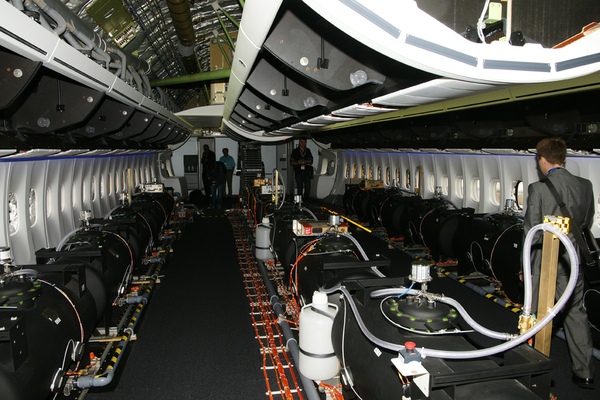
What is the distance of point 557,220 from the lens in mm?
2180

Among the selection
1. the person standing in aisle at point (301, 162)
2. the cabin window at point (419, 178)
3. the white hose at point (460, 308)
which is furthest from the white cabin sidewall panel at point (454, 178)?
the white hose at point (460, 308)

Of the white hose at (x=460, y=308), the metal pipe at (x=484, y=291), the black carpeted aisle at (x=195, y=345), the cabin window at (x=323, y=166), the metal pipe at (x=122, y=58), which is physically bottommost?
the black carpeted aisle at (x=195, y=345)

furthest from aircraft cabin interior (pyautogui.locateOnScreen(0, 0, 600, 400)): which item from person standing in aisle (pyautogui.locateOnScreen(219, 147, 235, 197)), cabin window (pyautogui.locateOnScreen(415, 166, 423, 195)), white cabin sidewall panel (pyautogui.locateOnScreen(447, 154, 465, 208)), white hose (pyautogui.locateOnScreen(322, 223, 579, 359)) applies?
person standing in aisle (pyautogui.locateOnScreen(219, 147, 235, 197))

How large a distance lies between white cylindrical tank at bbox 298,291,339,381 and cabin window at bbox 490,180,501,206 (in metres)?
6.78

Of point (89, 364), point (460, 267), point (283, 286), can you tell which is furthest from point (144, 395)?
point (460, 267)

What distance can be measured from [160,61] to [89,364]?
8849 mm

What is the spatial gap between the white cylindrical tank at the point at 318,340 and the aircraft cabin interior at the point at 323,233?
21 mm

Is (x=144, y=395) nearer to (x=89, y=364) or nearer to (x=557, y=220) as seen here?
(x=89, y=364)

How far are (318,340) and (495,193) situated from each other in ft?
23.1

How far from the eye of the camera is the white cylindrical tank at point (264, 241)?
796 centimetres

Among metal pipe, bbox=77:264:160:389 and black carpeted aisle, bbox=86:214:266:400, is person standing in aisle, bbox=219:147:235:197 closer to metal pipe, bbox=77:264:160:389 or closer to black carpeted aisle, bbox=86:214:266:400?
black carpeted aisle, bbox=86:214:266:400

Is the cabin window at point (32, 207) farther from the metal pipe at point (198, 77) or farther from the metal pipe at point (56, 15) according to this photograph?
the metal pipe at point (198, 77)

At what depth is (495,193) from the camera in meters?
9.04

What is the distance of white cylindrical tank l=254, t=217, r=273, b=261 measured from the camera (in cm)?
796
